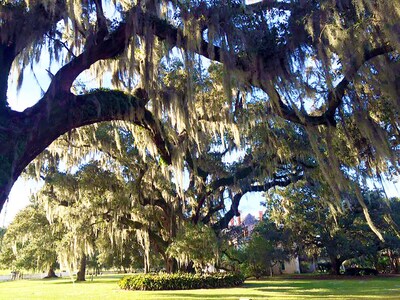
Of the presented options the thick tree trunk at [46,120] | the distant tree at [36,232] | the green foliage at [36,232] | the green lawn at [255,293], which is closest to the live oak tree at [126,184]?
the green lawn at [255,293]

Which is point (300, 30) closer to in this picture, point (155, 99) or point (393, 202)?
point (155, 99)

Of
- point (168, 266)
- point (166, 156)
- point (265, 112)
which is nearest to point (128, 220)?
point (168, 266)

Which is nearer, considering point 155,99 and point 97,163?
point 155,99

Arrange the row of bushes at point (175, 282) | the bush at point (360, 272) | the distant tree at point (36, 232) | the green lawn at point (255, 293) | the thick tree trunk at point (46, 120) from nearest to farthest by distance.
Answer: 1. the thick tree trunk at point (46, 120)
2. the green lawn at point (255, 293)
3. the row of bushes at point (175, 282)
4. the distant tree at point (36, 232)
5. the bush at point (360, 272)

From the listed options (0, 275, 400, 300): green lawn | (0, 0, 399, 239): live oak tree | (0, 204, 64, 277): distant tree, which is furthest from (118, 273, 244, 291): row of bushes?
(0, 0, 399, 239): live oak tree

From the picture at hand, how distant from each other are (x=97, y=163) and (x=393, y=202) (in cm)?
2181

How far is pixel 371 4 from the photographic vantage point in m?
5.15

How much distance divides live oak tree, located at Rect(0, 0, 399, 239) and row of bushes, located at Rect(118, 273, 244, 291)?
393 inches

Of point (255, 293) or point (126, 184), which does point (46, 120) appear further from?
point (255, 293)

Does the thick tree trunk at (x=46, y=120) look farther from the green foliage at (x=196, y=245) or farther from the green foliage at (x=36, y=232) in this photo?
the green foliage at (x=36, y=232)

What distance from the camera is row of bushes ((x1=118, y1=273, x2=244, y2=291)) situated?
15.7m

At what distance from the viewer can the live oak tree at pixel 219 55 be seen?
19.0 feet

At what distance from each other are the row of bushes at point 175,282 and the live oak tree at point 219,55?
9976 mm

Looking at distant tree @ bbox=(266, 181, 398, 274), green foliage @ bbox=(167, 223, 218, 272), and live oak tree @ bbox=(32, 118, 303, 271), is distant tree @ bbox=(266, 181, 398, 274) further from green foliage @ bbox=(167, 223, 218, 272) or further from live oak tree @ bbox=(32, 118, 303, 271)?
green foliage @ bbox=(167, 223, 218, 272)
